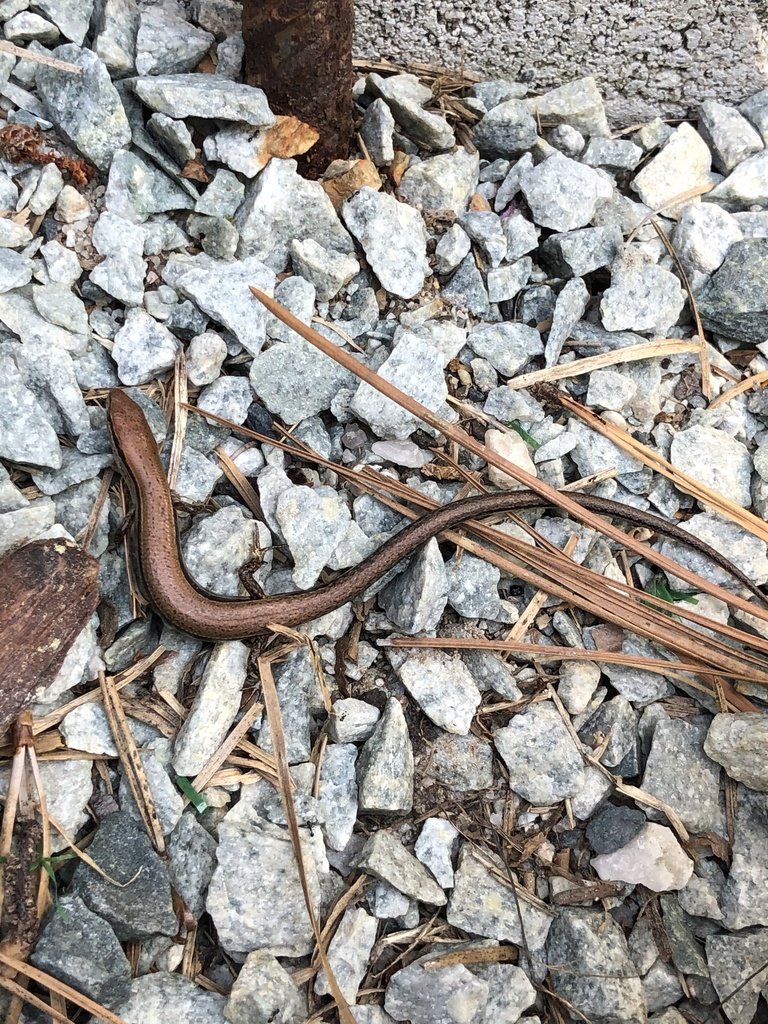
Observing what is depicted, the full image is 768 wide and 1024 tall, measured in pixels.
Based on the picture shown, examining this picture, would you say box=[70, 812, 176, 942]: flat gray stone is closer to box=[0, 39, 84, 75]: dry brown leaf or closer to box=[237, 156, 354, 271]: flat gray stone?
box=[237, 156, 354, 271]: flat gray stone

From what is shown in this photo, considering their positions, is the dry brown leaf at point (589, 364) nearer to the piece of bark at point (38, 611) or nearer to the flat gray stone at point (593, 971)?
the piece of bark at point (38, 611)

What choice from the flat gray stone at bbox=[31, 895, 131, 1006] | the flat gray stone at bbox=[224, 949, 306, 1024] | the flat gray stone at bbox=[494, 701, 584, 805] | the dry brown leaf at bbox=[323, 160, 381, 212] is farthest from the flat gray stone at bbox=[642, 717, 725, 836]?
the dry brown leaf at bbox=[323, 160, 381, 212]

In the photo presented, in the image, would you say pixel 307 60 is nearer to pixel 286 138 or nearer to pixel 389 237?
pixel 286 138

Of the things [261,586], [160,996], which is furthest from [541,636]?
[160,996]

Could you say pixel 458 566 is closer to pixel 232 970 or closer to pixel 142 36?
pixel 232 970

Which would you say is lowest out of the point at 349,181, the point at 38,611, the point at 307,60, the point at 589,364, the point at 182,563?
the point at 182,563

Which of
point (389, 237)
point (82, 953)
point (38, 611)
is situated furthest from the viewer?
point (389, 237)

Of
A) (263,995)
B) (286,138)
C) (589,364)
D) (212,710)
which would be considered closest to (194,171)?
(286,138)
